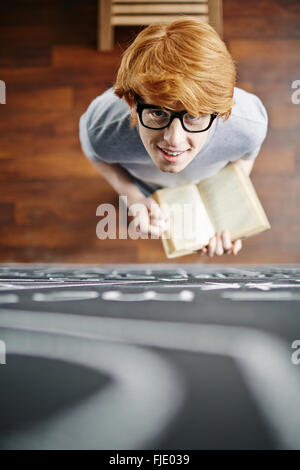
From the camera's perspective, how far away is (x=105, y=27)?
1.04m

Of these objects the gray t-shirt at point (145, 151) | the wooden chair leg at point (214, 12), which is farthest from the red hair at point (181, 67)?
the wooden chair leg at point (214, 12)

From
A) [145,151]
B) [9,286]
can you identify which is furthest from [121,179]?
[9,286]

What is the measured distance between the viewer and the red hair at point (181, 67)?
383 millimetres

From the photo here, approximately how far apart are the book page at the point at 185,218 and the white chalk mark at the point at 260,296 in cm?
28

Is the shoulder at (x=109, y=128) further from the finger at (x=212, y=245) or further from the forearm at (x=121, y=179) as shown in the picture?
the finger at (x=212, y=245)

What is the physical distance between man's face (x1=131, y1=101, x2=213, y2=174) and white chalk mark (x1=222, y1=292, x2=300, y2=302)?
201mm

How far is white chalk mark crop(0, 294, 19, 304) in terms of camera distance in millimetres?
345

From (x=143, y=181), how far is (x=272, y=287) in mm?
462

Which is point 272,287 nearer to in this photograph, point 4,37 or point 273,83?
point 273,83

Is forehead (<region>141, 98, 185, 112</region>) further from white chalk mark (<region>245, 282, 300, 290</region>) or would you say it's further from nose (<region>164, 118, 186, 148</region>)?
white chalk mark (<region>245, 282, 300, 290</region>)

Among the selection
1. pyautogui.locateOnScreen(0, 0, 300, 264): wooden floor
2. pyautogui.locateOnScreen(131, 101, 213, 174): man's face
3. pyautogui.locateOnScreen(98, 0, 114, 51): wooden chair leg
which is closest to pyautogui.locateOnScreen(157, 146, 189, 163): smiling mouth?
pyautogui.locateOnScreen(131, 101, 213, 174): man's face

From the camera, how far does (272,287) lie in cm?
39

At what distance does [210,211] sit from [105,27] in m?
0.72
